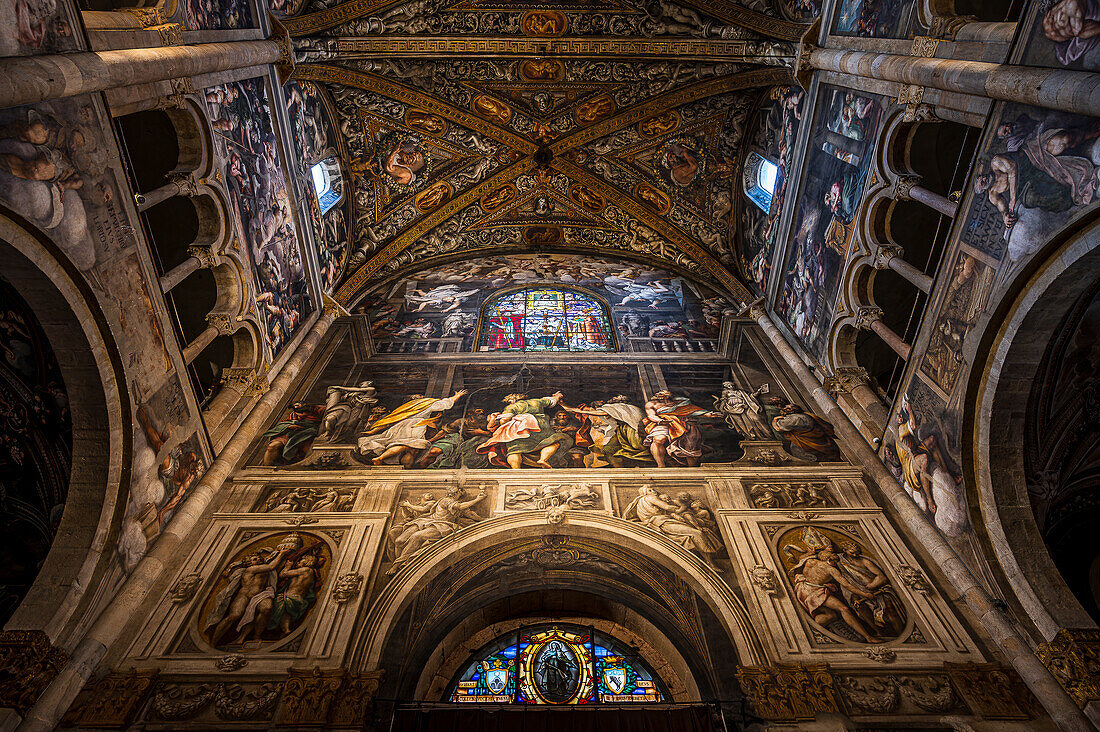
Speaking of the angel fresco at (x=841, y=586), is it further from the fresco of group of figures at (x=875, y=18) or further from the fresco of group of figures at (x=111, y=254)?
the fresco of group of figures at (x=111, y=254)

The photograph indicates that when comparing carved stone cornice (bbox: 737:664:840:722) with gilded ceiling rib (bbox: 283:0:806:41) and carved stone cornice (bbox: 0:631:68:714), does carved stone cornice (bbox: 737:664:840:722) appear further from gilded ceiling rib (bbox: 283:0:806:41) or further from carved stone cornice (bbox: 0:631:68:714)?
gilded ceiling rib (bbox: 283:0:806:41)

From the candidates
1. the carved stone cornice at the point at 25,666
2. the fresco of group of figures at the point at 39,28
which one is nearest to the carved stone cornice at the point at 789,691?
the carved stone cornice at the point at 25,666

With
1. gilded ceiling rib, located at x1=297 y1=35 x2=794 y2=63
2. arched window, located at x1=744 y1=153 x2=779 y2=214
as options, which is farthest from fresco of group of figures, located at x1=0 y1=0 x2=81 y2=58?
arched window, located at x1=744 y1=153 x2=779 y2=214

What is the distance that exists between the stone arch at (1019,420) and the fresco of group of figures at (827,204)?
3284mm

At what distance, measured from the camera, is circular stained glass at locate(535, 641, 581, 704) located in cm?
689

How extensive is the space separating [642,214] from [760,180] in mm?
2488

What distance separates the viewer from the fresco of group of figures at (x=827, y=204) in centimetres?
→ 905

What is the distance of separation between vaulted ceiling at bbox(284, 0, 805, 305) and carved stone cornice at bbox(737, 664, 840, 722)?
834 cm

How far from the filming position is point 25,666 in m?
5.00

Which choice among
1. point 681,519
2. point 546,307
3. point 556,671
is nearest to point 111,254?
point 556,671

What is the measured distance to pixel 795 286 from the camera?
1092 cm

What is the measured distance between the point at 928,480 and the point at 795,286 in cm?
467

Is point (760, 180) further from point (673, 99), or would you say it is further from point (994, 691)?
point (994, 691)

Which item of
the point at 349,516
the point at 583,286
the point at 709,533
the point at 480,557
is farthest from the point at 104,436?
the point at 583,286
